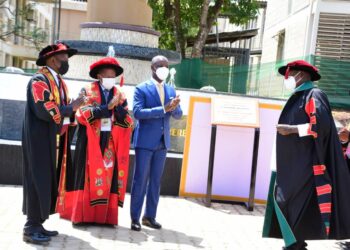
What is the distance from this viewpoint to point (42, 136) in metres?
5.59

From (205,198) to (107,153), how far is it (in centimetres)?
260

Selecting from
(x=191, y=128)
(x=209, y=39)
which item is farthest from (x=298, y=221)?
(x=209, y=39)

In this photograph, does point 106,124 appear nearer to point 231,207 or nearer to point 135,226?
point 135,226

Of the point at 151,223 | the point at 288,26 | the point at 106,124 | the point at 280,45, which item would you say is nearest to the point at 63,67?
the point at 106,124

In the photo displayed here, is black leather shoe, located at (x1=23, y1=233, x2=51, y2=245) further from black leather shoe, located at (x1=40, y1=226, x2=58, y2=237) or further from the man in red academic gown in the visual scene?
the man in red academic gown

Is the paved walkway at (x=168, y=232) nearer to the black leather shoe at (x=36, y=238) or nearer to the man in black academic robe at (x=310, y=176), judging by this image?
the black leather shoe at (x=36, y=238)

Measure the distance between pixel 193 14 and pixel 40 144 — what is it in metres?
18.1

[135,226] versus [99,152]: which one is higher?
[99,152]

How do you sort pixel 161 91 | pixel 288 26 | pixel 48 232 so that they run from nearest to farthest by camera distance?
pixel 48 232, pixel 161 91, pixel 288 26

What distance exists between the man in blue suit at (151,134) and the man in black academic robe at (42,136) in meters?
0.98

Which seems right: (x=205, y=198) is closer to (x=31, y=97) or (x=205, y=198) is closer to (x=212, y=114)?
(x=212, y=114)

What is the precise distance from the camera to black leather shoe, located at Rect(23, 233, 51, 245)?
5566 mm

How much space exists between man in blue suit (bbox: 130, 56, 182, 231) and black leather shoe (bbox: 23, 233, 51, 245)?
3.79ft

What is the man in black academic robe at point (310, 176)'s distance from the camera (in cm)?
545
